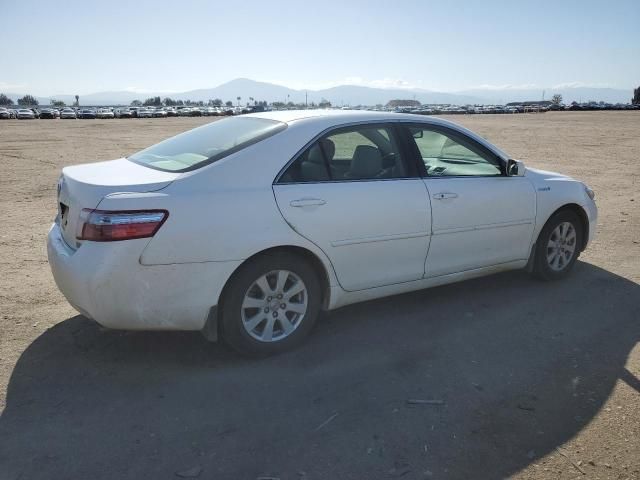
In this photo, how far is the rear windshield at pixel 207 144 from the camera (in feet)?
12.1

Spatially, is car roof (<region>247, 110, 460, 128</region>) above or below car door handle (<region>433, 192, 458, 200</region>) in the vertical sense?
above

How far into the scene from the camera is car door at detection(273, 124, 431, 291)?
3.68m

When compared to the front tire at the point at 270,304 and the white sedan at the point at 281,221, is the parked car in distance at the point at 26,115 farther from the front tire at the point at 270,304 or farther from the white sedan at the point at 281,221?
the front tire at the point at 270,304

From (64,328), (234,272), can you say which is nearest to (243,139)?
(234,272)

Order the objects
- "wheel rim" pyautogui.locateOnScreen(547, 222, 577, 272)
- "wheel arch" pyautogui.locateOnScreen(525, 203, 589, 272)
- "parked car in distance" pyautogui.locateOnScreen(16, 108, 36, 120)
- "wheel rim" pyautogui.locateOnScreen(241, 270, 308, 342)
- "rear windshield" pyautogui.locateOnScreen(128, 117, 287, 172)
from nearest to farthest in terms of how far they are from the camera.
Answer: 1. "wheel rim" pyautogui.locateOnScreen(241, 270, 308, 342)
2. "rear windshield" pyautogui.locateOnScreen(128, 117, 287, 172)
3. "wheel arch" pyautogui.locateOnScreen(525, 203, 589, 272)
4. "wheel rim" pyautogui.locateOnScreen(547, 222, 577, 272)
5. "parked car in distance" pyautogui.locateOnScreen(16, 108, 36, 120)

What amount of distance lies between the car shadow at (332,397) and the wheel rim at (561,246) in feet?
2.32

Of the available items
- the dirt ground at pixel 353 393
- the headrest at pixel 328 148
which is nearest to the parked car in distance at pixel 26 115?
the dirt ground at pixel 353 393

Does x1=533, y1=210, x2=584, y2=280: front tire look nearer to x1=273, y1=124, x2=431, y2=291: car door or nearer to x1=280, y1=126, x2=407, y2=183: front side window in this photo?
x1=273, y1=124, x2=431, y2=291: car door

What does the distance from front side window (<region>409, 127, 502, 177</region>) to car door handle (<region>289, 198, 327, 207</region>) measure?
109 cm

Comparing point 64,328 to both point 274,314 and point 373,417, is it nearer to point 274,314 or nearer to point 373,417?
point 274,314

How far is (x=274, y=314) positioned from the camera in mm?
3705

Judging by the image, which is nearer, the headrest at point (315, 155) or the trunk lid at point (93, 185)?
the trunk lid at point (93, 185)

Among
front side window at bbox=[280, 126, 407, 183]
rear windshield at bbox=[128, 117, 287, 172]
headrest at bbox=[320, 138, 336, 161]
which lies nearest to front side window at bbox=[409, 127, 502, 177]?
front side window at bbox=[280, 126, 407, 183]

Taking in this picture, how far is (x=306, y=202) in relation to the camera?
12.0 ft
